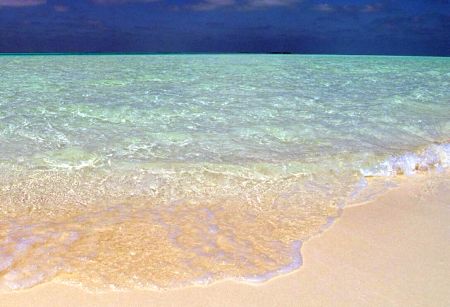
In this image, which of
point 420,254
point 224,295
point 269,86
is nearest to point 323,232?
point 420,254

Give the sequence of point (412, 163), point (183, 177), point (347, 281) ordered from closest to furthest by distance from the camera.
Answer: point (347, 281) → point (183, 177) → point (412, 163)

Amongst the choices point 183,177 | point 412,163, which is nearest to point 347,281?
point 183,177

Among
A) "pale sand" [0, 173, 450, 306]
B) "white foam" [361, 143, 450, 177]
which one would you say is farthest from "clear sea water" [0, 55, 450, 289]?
"pale sand" [0, 173, 450, 306]

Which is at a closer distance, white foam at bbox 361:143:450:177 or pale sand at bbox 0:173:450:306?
pale sand at bbox 0:173:450:306

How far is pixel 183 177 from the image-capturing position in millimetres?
4691

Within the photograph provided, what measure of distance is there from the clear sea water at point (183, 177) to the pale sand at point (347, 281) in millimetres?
125

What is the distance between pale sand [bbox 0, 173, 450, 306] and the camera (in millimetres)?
2475

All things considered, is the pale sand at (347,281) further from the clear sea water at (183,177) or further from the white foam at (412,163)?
the white foam at (412,163)

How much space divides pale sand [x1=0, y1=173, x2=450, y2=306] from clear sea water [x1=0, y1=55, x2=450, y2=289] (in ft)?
0.41

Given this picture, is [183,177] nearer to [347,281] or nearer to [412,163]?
[347,281]

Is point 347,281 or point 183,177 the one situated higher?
point 183,177

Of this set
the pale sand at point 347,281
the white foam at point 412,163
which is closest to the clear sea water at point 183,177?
the white foam at point 412,163

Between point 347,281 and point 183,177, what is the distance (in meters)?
2.43

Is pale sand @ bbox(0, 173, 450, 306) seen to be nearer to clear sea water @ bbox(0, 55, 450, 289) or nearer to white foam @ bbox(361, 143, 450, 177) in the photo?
clear sea water @ bbox(0, 55, 450, 289)
